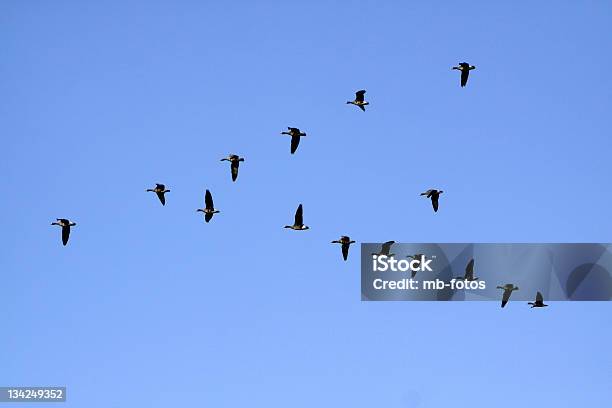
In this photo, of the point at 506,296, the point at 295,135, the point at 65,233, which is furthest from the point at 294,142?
the point at 506,296

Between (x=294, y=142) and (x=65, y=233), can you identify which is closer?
(x=294, y=142)

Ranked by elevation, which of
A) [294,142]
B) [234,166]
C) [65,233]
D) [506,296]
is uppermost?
[294,142]

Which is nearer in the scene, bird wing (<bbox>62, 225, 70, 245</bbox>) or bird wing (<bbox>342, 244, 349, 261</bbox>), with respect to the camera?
bird wing (<bbox>62, 225, 70, 245</bbox>)

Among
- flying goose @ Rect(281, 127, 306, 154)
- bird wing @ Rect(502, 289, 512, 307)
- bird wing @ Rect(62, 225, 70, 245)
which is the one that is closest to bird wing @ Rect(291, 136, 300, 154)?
flying goose @ Rect(281, 127, 306, 154)

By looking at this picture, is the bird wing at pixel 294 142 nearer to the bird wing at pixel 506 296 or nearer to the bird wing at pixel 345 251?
the bird wing at pixel 345 251

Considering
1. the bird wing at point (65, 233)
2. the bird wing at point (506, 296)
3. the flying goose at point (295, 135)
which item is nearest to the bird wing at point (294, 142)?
the flying goose at point (295, 135)

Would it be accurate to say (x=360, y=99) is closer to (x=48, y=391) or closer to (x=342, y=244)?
(x=342, y=244)

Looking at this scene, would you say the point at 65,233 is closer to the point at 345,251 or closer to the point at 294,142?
the point at 294,142

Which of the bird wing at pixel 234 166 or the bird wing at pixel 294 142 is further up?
the bird wing at pixel 294 142

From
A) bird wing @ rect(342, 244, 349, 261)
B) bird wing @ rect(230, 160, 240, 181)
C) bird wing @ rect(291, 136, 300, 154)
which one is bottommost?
bird wing @ rect(342, 244, 349, 261)

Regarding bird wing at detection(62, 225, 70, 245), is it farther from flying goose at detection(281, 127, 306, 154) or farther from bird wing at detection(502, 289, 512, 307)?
bird wing at detection(502, 289, 512, 307)

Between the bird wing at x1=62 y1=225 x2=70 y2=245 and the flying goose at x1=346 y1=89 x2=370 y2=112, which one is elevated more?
the flying goose at x1=346 y1=89 x2=370 y2=112

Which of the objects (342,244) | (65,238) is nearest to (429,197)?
(342,244)

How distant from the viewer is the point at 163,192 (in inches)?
7756
